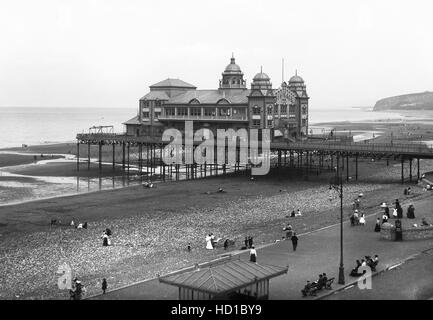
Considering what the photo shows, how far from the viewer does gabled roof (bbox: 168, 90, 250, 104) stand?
85500 millimetres

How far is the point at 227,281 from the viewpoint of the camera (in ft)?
74.8

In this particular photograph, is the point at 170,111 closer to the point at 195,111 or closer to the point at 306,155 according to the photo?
the point at 195,111

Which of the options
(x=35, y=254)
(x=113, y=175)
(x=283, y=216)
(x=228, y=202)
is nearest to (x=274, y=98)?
(x=113, y=175)

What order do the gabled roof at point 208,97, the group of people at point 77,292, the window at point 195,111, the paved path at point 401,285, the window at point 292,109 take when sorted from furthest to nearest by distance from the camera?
the window at point 292,109 < the window at point 195,111 < the gabled roof at point 208,97 < the group of people at point 77,292 < the paved path at point 401,285

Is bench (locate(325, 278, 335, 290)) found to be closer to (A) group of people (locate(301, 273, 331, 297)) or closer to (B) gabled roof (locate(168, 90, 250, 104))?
(A) group of people (locate(301, 273, 331, 297))

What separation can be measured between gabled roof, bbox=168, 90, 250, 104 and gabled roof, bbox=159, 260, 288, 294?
6087 centimetres

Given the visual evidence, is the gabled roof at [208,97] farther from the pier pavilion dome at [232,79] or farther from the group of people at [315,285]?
the group of people at [315,285]

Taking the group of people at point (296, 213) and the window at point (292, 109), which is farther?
the window at point (292, 109)

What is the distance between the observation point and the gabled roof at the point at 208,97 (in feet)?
281

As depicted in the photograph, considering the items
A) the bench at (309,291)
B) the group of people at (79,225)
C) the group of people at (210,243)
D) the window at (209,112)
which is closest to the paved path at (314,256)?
the bench at (309,291)

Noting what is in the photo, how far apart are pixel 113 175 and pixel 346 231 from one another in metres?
46.4

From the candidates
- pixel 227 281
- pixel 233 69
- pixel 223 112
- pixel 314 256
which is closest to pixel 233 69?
pixel 233 69

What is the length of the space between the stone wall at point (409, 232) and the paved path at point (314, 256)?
0.51 meters
